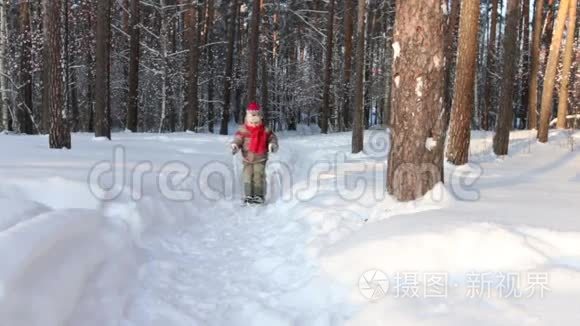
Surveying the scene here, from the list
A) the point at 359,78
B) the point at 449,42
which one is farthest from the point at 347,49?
the point at 449,42

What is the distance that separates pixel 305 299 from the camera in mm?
3824

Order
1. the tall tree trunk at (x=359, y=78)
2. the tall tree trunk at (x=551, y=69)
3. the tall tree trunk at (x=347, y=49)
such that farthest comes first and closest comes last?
1. the tall tree trunk at (x=347, y=49)
2. the tall tree trunk at (x=551, y=69)
3. the tall tree trunk at (x=359, y=78)

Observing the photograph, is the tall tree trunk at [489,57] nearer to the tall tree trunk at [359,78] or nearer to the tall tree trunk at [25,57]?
the tall tree trunk at [359,78]

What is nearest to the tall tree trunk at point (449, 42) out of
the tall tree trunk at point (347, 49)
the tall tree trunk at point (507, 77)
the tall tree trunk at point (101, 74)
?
the tall tree trunk at point (507, 77)

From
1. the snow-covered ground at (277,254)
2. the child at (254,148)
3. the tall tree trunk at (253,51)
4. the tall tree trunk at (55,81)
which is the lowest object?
Result: the snow-covered ground at (277,254)

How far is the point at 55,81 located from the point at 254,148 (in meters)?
5.00

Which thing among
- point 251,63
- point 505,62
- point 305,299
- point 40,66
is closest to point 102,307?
point 305,299

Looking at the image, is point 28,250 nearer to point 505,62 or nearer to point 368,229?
point 368,229

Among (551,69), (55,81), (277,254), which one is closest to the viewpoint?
(277,254)

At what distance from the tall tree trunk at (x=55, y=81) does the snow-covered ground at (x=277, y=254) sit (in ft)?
8.59

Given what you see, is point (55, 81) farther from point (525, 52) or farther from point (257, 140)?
point (525, 52)

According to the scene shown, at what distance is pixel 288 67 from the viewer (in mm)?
33406

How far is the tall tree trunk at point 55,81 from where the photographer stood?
32.6 ft

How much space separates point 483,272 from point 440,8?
341 cm
